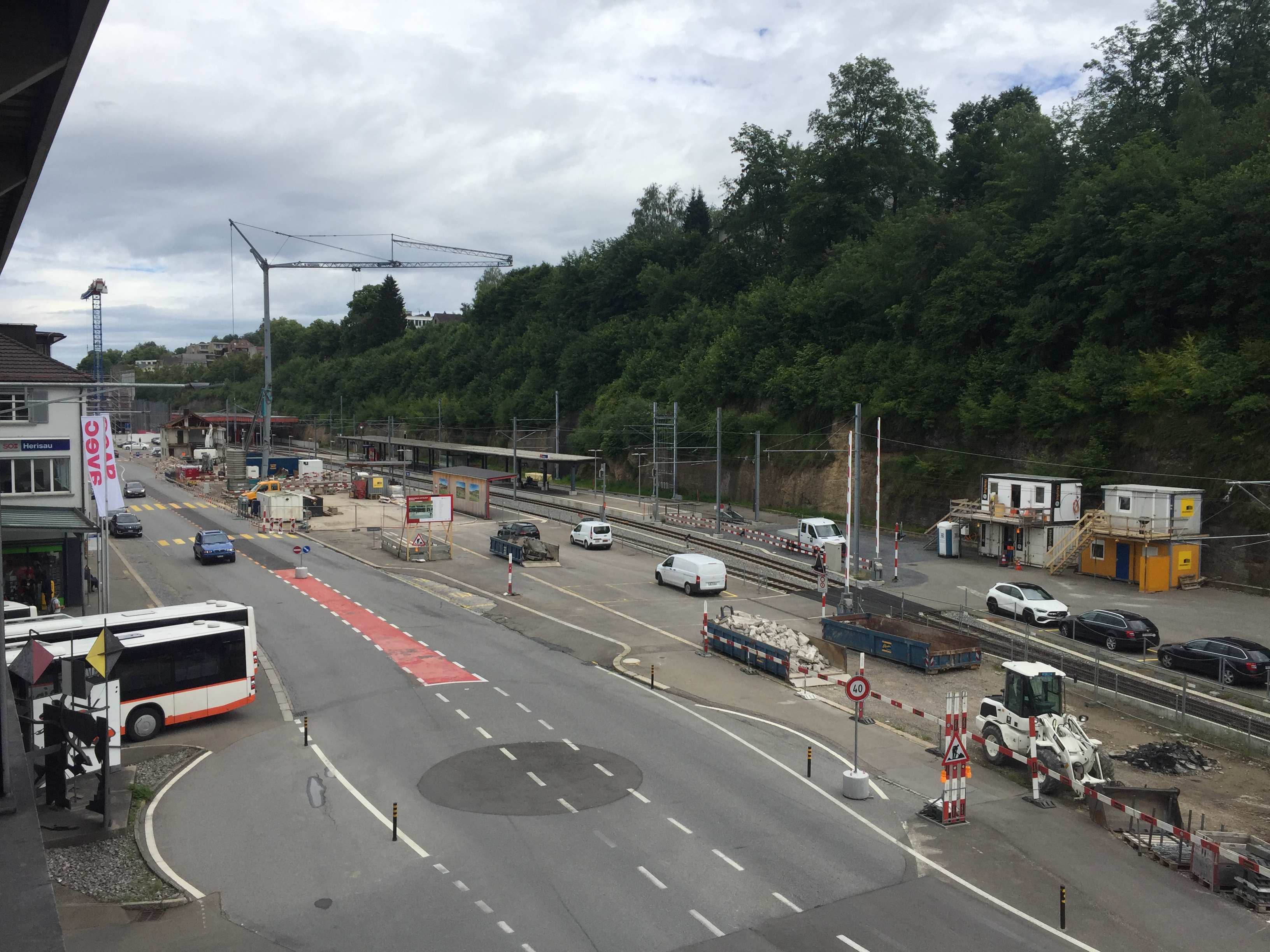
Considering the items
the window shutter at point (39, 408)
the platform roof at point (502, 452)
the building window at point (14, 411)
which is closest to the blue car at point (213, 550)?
the window shutter at point (39, 408)

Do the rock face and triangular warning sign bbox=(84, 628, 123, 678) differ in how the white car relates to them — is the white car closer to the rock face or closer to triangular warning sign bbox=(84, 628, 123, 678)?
the rock face

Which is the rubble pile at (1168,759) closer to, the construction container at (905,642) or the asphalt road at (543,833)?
the construction container at (905,642)

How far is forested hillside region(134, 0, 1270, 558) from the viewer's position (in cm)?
4466

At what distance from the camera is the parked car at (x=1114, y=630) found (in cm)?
2753

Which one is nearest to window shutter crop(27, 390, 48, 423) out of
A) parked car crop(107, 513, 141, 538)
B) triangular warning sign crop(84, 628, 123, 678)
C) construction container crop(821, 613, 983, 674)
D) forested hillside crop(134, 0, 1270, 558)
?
parked car crop(107, 513, 141, 538)

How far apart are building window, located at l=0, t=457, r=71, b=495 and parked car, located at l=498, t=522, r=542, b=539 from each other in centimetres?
1865

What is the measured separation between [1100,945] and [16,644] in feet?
63.7

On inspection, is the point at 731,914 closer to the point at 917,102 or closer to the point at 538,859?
the point at 538,859

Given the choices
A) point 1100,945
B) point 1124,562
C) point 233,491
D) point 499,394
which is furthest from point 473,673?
point 499,394

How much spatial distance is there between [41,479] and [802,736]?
32.0 m

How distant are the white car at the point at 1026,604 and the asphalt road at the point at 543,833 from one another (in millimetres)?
15136

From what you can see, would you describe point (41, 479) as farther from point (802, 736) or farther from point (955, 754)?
point (955, 754)

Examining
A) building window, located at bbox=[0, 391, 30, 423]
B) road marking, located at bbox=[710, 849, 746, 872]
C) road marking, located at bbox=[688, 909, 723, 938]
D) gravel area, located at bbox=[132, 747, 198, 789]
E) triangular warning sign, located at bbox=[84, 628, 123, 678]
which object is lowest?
gravel area, located at bbox=[132, 747, 198, 789]

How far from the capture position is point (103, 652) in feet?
50.4
